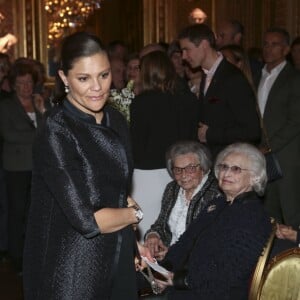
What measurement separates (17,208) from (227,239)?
2745 mm

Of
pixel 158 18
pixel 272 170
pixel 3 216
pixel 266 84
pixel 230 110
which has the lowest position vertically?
pixel 3 216

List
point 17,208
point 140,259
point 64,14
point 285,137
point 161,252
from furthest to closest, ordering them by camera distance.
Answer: point 64,14
point 17,208
point 285,137
point 161,252
point 140,259

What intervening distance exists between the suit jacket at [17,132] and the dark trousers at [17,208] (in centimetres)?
8

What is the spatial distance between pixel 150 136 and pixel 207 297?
65.7 inches

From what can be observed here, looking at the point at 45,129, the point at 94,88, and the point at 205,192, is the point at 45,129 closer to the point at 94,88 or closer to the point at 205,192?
the point at 94,88

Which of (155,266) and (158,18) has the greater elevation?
(158,18)

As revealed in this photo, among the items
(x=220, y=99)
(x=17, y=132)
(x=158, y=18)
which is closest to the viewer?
(x=220, y=99)

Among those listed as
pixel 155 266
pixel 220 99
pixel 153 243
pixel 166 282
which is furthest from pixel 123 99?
pixel 155 266

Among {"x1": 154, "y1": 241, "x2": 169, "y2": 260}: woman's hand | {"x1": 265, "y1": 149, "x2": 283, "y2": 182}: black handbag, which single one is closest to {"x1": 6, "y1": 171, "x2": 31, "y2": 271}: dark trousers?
{"x1": 154, "y1": 241, "x2": 169, "y2": 260}: woman's hand

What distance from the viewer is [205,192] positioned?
12.8 ft

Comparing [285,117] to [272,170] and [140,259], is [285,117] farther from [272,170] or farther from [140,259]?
[140,259]

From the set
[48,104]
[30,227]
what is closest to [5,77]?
[48,104]

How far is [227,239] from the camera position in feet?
10.3

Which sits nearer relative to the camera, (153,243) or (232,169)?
(232,169)
